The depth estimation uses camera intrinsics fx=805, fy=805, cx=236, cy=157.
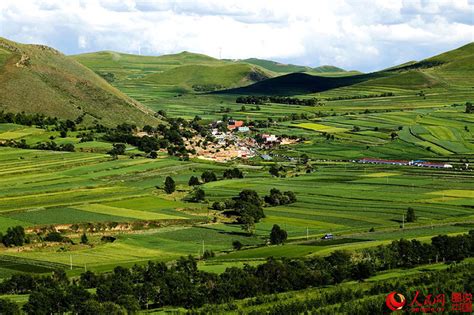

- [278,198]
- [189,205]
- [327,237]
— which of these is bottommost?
[327,237]

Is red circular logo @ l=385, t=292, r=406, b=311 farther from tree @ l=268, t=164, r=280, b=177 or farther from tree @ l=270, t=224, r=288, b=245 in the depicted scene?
tree @ l=268, t=164, r=280, b=177

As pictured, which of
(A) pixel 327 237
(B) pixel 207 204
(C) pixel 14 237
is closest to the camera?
(C) pixel 14 237

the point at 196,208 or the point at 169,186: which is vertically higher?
the point at 169,186

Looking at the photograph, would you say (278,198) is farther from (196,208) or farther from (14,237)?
(14,237)

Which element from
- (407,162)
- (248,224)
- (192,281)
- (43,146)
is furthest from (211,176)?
(192,281)

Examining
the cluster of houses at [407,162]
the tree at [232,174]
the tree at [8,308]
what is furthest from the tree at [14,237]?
the cluster of houses at [407,162]

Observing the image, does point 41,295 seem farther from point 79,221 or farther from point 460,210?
point 460,210

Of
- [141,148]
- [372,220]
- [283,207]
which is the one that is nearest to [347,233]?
[372,220]
